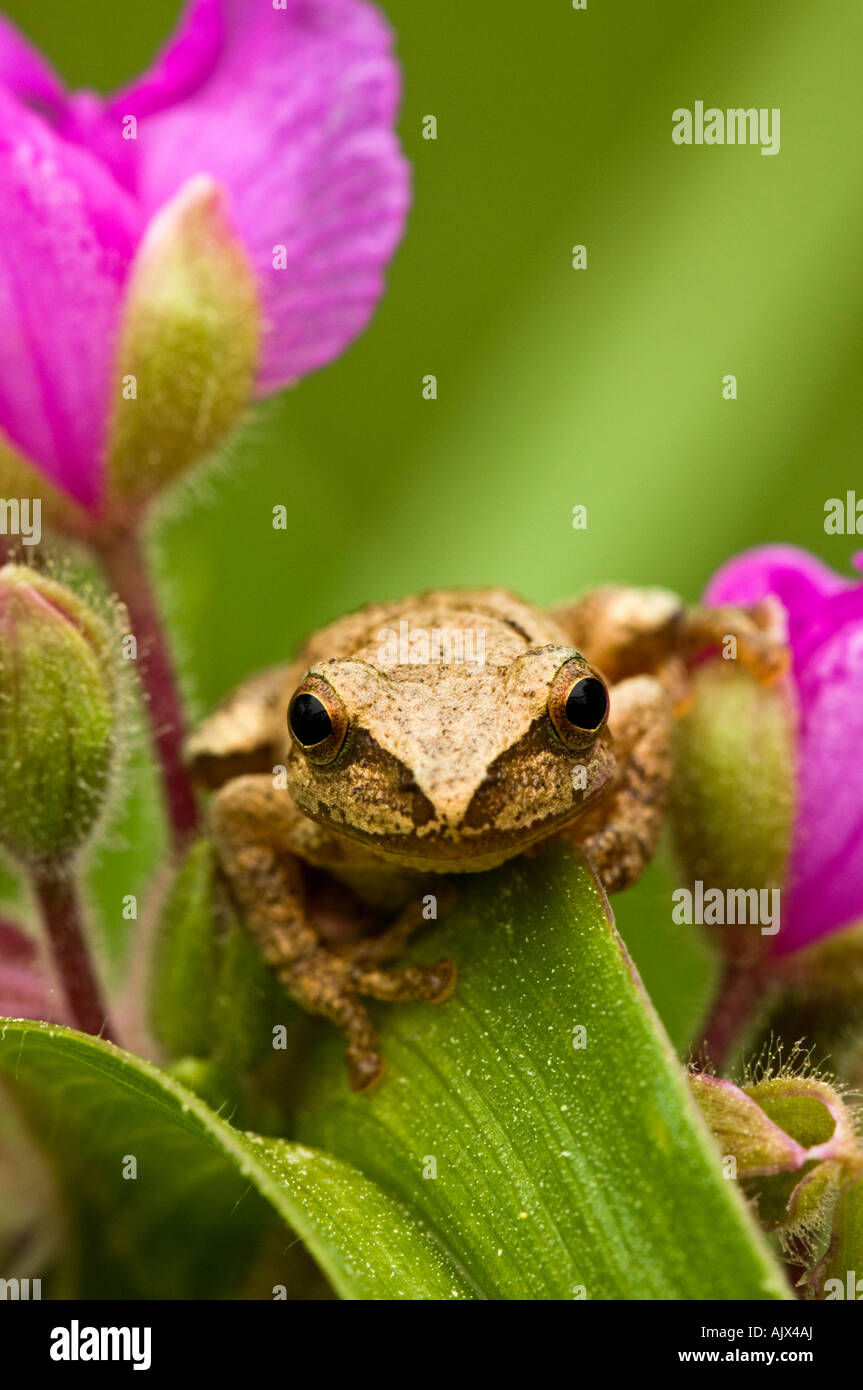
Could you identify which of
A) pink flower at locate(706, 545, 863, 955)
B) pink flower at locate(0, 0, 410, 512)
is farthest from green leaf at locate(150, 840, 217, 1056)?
pink flower at locate(706, 545, 863, 955)

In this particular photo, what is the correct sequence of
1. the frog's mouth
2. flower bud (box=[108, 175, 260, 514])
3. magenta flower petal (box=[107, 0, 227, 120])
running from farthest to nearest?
magenta flower petal (box=[107, 0, 227, 120]), flower bud (box=[108, 175, 260, 514]), the frog's mouth

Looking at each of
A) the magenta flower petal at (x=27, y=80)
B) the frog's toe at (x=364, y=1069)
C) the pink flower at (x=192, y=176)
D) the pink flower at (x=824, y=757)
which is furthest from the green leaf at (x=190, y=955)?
the magenta flower petal at (x=27, y=80)

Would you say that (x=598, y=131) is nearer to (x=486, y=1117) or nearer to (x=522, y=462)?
(x=522, y=462)

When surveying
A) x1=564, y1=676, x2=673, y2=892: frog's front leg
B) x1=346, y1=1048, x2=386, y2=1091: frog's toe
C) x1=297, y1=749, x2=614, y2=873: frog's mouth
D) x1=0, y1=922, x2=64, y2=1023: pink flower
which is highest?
x1=564, y1=676, x2=673, y2=892: frog's front leg

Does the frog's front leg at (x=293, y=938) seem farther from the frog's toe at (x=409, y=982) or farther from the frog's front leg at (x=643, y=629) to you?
the frog's front leg at (x=643, y=629)

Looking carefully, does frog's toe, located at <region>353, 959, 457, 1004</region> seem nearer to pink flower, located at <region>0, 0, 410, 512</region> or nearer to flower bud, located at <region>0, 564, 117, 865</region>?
flower bud, located at <region>0, 564, 117, 865</region>

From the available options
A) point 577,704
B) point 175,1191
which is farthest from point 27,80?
point 175,1191
